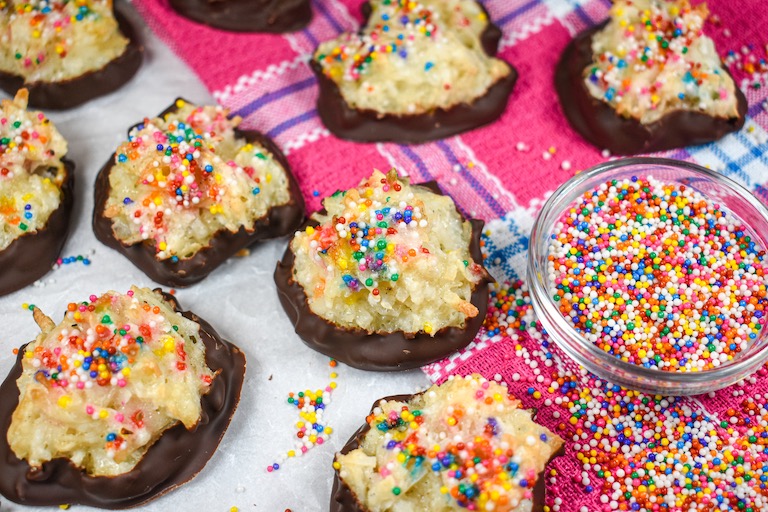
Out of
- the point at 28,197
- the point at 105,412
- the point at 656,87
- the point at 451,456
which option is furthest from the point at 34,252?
the point at 656,87

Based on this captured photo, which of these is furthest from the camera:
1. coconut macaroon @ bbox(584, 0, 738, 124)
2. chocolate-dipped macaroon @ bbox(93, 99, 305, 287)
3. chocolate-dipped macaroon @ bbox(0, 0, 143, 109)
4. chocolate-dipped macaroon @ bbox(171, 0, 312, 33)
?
chocolate-dipped macaroon @ bbox(171, 0, 312, 33)

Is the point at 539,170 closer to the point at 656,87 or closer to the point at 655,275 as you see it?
the point at 656,87

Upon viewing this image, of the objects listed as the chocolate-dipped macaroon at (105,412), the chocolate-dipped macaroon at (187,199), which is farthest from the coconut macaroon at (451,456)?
the chocolate-dipped macaroon at (187,199)

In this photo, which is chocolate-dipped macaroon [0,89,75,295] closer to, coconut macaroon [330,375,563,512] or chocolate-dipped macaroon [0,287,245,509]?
chocolate-dipped macaroon [0,287,245,509]

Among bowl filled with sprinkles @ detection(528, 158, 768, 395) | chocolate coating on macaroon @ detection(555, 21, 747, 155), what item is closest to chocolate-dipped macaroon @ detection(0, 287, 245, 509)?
bowl filled with sprinkles @ detection(528, 158, 768, 395)

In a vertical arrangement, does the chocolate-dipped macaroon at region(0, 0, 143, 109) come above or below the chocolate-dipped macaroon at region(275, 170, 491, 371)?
above
